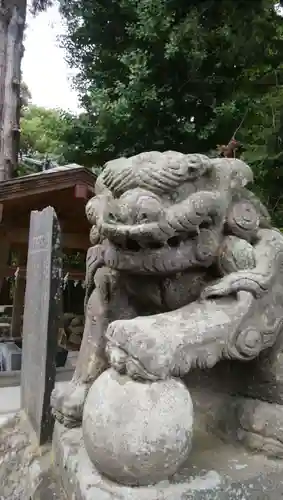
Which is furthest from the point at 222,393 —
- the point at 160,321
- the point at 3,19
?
the point at 3,19

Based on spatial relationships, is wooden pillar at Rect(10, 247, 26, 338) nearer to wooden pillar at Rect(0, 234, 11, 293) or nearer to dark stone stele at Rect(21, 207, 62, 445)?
wooden pillar at Rect(0, 234, 11, 293)

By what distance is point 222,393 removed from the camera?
138cm

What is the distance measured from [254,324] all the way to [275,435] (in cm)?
29

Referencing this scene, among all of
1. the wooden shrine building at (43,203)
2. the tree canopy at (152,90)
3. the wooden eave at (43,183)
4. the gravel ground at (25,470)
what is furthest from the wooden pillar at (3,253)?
the gravel ground at (25,470)

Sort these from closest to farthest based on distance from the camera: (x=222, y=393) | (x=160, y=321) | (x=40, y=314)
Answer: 1. (x=160, y=321)
2. (x=222, y=393)
3. (x=40, y=314)

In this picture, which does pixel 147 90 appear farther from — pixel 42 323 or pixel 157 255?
pixel 157 255

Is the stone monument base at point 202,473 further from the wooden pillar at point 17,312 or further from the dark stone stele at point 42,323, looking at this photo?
the wooden pillar at point 17,312

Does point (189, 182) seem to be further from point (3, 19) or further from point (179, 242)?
point (3, 19)

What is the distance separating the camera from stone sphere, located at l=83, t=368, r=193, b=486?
0.94 metres

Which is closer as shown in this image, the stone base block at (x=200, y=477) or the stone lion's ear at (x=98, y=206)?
the stone base block at (x=200, y=477)

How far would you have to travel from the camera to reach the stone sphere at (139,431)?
935mm

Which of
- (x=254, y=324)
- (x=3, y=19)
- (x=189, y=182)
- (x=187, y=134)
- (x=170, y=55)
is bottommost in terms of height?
(x=254, y=324)

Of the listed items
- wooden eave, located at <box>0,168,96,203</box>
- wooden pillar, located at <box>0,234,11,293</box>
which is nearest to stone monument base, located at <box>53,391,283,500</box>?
wooden eave, located at <box>0,168,96,203</box>

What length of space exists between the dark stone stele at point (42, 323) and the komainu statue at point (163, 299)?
452 millimetres
